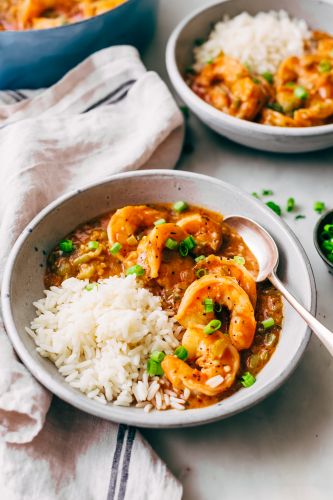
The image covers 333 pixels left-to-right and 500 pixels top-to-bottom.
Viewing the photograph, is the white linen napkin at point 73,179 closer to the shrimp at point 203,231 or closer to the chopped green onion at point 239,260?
the shrimp at point 203,231

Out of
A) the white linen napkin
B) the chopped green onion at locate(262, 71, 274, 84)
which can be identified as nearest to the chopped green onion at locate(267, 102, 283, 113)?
the chopped green onion at locate(262, 71, 274, 84)

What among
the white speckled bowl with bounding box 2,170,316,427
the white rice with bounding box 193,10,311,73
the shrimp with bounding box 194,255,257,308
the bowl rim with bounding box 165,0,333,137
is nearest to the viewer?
the white speckled bowl with bounding box 2,170,316,427

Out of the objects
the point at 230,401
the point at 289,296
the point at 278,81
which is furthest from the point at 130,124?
the point at 230,401

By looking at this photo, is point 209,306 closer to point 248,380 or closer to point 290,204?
point 248,380

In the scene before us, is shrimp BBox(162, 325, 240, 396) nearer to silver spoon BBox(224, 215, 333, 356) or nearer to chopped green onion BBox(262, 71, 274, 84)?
silver spoon BBox(224, 215, 333, 356)

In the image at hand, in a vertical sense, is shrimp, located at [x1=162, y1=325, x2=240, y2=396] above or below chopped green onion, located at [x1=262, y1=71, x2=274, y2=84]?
below
